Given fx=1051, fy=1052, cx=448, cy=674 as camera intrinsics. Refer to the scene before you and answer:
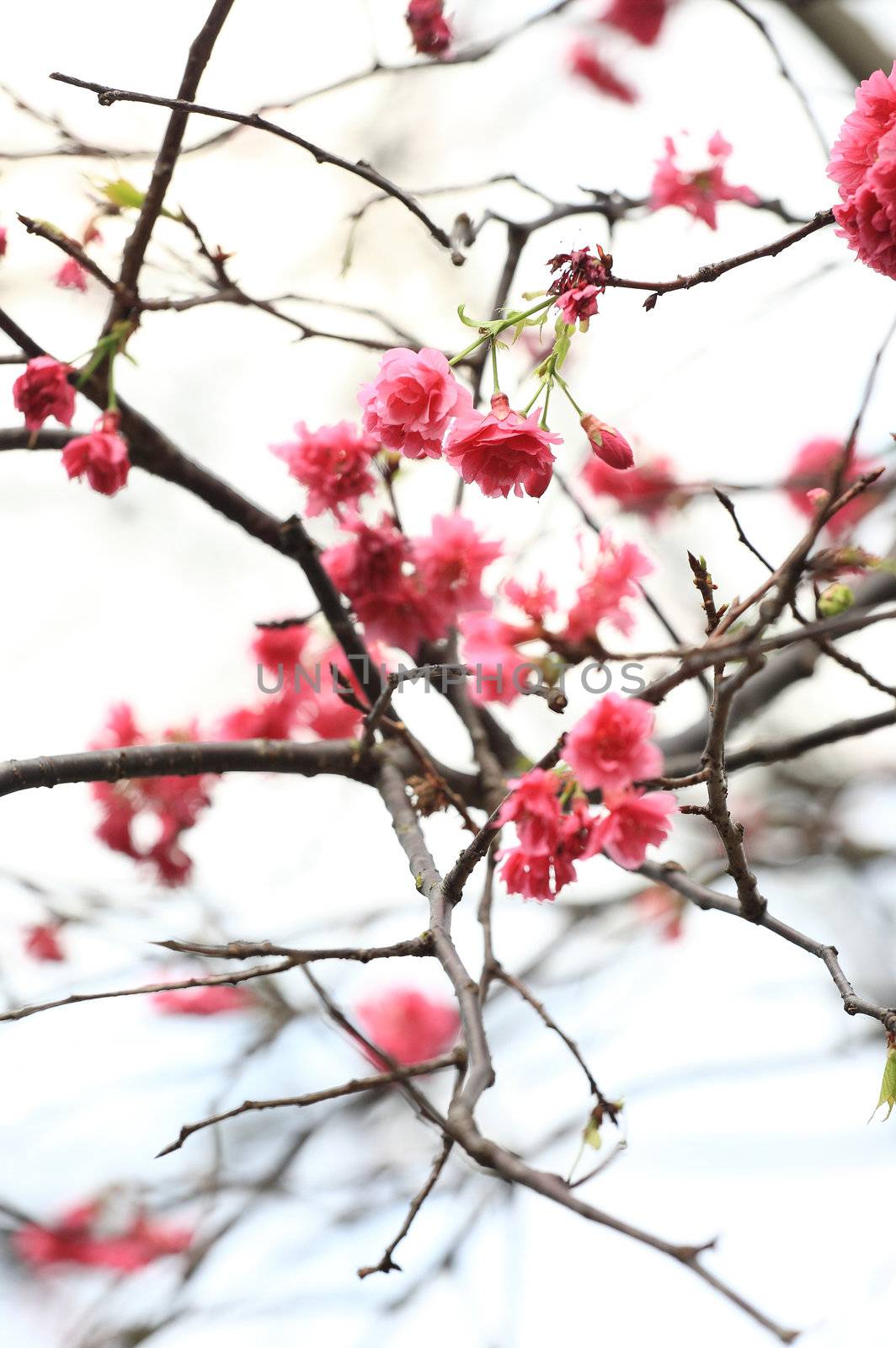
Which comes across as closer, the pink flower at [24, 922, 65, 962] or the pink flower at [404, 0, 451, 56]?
the pink flower at [404, 0, 451, 56]

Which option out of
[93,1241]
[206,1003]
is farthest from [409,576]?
[93,1241]

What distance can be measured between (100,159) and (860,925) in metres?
3.55

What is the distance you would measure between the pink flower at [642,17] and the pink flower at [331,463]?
287 centimetres

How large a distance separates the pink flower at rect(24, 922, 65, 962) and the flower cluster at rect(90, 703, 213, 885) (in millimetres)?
1015

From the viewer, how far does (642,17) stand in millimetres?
3771

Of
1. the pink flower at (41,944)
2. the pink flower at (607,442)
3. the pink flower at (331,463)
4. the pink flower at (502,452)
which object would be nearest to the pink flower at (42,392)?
the pink flower at (331,463)

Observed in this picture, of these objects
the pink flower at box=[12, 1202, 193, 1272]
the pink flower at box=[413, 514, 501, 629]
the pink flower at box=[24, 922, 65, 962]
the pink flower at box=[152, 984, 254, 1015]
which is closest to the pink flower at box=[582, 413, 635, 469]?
the pink flower at box=[413, 514, 501, 629]

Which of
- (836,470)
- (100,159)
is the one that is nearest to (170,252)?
(100,159)

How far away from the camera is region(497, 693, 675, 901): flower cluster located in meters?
1.14

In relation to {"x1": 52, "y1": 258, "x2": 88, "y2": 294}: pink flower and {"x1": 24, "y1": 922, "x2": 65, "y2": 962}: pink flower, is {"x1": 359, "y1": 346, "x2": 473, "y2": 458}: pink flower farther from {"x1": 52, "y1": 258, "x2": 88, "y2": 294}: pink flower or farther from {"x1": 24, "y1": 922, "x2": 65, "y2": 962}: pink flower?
{"x1": 24, "y1": 922, "x2": 65, "y2": 962}: pink flower

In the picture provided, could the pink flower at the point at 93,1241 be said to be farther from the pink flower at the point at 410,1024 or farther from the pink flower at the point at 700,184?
the pink flower at the point at 700,184

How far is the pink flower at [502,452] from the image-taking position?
1.19 metres

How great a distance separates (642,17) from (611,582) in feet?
9.75

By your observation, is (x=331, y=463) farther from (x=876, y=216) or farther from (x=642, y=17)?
(x=642, y=17)
